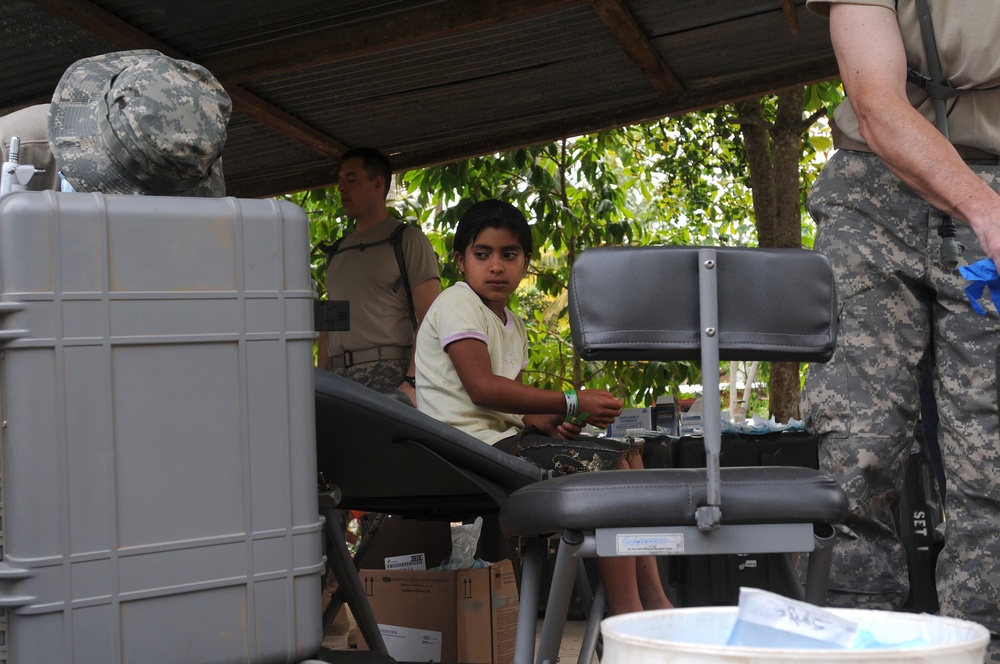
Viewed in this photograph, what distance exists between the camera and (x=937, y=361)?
94.3 inches

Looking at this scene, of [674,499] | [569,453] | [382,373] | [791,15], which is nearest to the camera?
[674,499]

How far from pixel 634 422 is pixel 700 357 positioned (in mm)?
3360

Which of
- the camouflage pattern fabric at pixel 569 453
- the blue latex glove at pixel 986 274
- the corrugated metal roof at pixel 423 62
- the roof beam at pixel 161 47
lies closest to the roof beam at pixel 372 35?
the corrugated metal roof at pixel 423 62

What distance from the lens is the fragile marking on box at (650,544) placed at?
173 cm

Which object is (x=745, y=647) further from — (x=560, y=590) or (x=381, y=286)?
(x=381, y=286)

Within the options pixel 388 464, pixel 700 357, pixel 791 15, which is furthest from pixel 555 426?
pixel 791 15

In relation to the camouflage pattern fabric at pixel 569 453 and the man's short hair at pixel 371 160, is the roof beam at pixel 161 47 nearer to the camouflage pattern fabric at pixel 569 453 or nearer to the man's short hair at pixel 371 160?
the man's short hair at pixel 371 160

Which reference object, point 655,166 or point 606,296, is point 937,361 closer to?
point 606,296

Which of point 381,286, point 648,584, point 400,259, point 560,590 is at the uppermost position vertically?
point 400,259

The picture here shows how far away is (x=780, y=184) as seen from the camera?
7121 mm

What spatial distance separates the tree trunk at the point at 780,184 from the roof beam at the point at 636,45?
2057mm

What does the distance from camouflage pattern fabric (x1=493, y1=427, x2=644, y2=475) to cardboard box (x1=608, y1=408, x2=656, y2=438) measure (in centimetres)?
202

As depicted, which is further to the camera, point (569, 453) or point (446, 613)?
point (446, 613)

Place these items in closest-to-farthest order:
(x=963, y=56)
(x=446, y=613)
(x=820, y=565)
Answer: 1. (x=820, y=565)
2. (x=963, y=56)
3. (x=446, y=613)
